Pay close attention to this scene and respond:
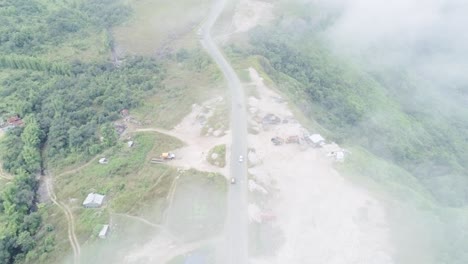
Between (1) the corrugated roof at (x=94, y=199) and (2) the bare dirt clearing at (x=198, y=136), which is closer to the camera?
(1) the corrugated roof at (x=94, y=199)

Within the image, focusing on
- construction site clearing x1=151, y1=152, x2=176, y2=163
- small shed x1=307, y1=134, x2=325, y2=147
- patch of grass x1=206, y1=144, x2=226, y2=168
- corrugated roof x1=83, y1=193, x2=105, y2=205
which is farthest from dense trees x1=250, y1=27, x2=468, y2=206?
corrugated roof x1=83, y1=193, x2=105, y2=205

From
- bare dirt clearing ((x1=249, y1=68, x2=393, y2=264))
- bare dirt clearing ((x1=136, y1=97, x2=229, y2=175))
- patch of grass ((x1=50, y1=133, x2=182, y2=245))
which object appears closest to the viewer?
bare dirt clearing ((x1=249, y1=68, x2=393, y2=264))

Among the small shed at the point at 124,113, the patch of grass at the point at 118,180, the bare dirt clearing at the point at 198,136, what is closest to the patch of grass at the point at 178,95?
the small shed at the point at 124,113

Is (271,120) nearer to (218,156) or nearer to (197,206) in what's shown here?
(218,156)

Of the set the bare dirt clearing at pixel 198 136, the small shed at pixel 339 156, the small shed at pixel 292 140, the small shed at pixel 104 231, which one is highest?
the small shed at pixel 339 156

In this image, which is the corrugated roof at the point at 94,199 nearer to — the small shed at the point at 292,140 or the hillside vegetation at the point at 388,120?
the small shed at the point at 292,140

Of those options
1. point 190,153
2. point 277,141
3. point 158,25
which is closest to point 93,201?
point 190,153

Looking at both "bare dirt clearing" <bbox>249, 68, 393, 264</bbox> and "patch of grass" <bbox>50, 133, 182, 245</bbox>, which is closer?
"bare dirt clearing" <bbox>249, 68, 393, 264</bbox>

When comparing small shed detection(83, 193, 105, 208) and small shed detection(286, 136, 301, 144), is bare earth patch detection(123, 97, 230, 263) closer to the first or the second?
small shed detection(286, 136, 301, 144)
